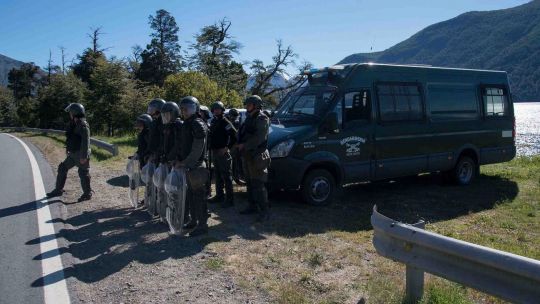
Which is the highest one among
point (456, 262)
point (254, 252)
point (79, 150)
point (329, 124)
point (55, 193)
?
point (329, 124)

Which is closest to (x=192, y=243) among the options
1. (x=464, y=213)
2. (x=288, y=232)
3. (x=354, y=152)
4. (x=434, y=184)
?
(x=288, y=232)

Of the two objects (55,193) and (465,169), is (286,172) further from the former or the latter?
(465,169)

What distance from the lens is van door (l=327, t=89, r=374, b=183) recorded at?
8.70 m

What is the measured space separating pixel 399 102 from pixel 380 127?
799mm

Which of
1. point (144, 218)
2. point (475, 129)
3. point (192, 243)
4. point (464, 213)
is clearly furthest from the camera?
point (475, 129)

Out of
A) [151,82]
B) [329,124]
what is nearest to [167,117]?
[329,124]

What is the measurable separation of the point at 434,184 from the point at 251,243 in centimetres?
662

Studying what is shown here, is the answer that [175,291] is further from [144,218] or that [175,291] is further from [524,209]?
[524,209]

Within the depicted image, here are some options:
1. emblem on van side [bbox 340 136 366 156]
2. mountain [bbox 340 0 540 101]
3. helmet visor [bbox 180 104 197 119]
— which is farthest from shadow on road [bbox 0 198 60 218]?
mountain [bbox 340 0 540 101]

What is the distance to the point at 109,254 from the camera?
5785 mm

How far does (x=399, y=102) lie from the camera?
965 cm

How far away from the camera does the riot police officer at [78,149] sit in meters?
9.15

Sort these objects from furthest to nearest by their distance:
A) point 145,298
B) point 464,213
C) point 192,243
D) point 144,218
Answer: point 464,213 → point 144,218 → point 192,243 → point 145,298

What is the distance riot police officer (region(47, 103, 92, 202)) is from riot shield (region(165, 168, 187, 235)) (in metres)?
3.30
